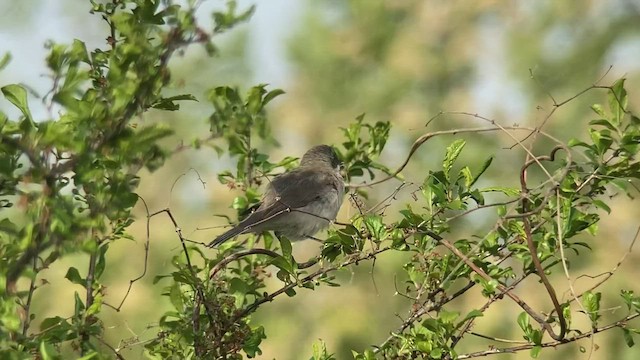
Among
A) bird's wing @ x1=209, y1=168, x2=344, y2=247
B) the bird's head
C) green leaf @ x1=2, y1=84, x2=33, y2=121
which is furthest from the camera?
the bird's head

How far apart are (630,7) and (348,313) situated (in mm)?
4834

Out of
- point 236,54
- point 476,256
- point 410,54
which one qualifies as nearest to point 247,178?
point 476,256

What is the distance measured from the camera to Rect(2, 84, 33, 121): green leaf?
1788 mm

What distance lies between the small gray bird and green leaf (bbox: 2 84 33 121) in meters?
2.24

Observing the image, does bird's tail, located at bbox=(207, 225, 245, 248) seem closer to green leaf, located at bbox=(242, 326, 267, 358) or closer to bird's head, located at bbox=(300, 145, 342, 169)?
green leaf, located at bbox=(242, 326, 267, 358)

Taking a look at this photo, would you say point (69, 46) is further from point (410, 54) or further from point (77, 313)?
point (410, 54)

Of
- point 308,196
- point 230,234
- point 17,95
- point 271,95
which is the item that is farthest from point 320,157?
point 17,95

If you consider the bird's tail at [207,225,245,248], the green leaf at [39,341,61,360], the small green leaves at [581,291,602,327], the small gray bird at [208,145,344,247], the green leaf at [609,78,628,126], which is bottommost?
the green leaf at [39,341,61,360]

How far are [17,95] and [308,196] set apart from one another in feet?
10.1

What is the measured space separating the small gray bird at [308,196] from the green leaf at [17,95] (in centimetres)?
224

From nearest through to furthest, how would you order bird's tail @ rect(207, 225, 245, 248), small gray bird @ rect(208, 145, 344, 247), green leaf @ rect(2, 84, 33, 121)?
green leaf @ rect(2, 84, 33, 121) → bird's tail @ rect(207, 225, 245, 248) → small gray bird @ rect(208, 145, 344, 247)

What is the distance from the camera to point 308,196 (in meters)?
4.82

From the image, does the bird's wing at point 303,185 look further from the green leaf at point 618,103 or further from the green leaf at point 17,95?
the green leaf at point 17,95

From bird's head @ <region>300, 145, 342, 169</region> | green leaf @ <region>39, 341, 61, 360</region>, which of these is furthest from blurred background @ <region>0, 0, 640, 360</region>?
green leaf @ <region>39, 341, 61, 360</region>
